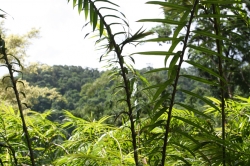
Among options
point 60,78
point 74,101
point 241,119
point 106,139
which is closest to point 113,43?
point 106,139

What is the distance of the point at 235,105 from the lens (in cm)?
81

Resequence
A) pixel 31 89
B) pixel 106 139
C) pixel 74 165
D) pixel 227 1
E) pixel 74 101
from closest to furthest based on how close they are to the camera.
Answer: pixel 227 1
pixel 74 165
pixel 106 139
pixel 31 89
pixel 74 101

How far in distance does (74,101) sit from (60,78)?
2.54 m

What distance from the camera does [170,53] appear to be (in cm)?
41

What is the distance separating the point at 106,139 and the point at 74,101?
45.2 ft

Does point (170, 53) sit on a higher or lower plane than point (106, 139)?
higher

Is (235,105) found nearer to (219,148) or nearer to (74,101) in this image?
(219,148)

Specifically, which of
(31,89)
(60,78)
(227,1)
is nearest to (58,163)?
(227,1)

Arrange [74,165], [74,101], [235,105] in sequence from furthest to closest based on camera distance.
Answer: [74,101] < [235,105] < [74,165]

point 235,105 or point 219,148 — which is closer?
point 219,148

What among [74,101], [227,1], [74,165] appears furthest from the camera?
[74,101]

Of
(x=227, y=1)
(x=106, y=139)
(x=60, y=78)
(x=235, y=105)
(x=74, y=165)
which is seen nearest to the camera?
(x=227, y=1)

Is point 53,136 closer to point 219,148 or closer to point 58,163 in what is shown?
point 58,163

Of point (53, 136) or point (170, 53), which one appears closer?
point (170, 53)
